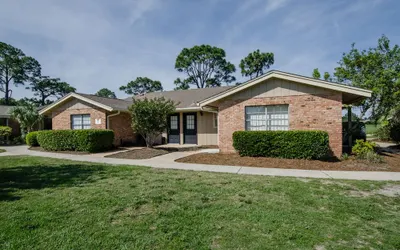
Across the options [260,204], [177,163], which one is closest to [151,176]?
[177,163]

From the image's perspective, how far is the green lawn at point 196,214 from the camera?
9.46 ft

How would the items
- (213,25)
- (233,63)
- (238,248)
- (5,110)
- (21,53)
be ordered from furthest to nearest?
(21,53), (233,63), (5,110), (213,25), (238,248)

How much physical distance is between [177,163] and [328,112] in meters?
6.96

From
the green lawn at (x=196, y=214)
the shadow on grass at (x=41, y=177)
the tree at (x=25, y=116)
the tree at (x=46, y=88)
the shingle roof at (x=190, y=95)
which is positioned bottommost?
the green lawn at (x=196, y=214)

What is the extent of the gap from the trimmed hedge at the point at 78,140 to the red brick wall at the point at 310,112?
772 centimetres

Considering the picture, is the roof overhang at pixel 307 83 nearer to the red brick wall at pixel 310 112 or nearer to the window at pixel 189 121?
the red brick wall at pixel 310 112

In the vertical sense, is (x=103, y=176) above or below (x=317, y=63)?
below

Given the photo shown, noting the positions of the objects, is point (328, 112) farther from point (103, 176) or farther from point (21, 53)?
point (21, 53)

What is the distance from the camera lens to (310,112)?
32.6 feet

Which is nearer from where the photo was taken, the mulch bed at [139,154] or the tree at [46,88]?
the mulch bed at [139,154]

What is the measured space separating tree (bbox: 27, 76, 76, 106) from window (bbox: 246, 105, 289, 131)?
5102 cm

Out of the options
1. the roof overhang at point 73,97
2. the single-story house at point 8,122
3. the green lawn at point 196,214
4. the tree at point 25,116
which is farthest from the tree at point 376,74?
the single-story house at point 8,122

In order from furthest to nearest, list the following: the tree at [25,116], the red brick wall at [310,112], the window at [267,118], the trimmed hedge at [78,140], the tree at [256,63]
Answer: the tree at [256,63] < the tree at [25,116] < the trimmed hedge at [78,140] < the window at [267,118] < the red brick wall at [310,112]

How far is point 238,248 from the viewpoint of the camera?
107 inches
